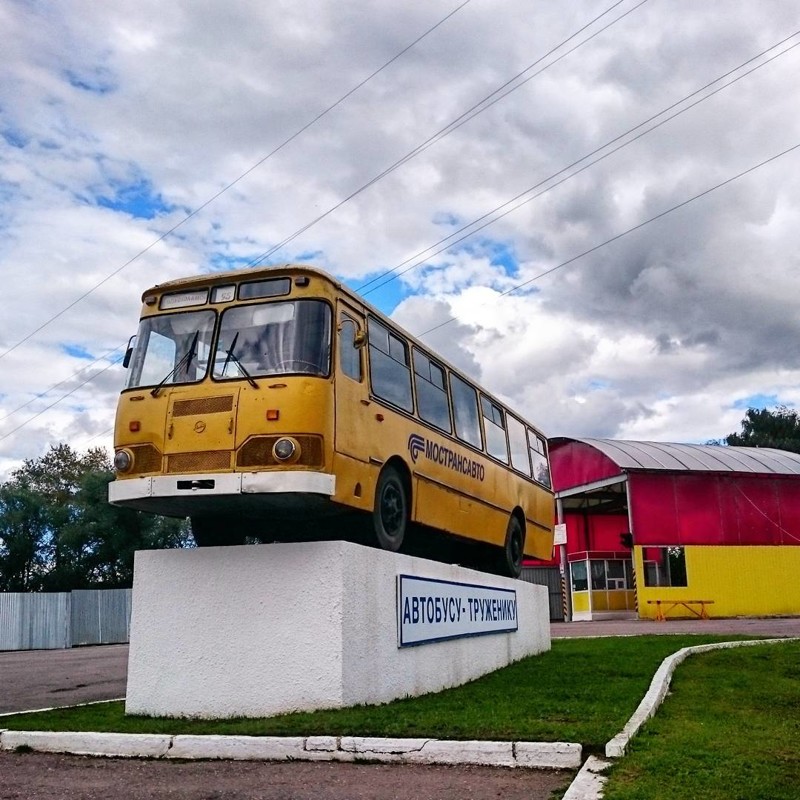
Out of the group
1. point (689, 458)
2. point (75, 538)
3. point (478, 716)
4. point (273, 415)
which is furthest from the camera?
point (75, 538)

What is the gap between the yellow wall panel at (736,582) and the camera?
3616 centimetres

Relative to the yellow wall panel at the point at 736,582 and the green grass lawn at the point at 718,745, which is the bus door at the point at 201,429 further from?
the yellow wall panel at the point at 736,582

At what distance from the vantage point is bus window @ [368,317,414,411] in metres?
10.9

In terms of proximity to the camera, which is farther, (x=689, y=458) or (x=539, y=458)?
(x=689, y=458)

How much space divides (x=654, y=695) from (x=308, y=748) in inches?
157

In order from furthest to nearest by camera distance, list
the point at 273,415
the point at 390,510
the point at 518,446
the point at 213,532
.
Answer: the point at 518,446, the point at 213,532, the point at 390,510, the point at 273,415

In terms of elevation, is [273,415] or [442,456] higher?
[442,456]

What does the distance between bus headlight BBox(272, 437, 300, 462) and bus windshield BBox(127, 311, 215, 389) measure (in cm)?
127

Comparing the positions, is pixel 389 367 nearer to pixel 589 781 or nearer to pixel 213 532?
pixel 213 532

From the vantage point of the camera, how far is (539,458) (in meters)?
18.2

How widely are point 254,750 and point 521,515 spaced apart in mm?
9281

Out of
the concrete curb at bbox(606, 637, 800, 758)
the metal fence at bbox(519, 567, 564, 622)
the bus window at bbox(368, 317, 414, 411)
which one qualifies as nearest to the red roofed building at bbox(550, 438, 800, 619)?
the metal fence at bbox(519, 567, 564, 622)

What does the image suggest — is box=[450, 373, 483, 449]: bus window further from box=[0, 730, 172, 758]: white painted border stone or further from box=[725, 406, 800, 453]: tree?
box=[725, 406, 800, 453]: tree

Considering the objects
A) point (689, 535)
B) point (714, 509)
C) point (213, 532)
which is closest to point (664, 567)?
point (689, 535)
